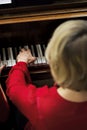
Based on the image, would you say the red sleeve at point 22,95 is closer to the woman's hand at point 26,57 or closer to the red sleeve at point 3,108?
the red sleeve at point 3,108

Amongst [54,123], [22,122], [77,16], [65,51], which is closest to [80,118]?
[54,123]

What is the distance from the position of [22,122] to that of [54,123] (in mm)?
601

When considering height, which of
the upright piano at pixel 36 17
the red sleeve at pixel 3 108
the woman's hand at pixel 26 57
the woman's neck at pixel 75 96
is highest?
the upright piano at pixel 36 17

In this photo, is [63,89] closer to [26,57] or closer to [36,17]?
[26,57]

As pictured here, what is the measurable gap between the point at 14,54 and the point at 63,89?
29.3 inches

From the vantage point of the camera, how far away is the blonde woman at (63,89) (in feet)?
3.62

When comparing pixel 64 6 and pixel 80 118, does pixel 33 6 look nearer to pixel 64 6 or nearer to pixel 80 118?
pixel 64 6

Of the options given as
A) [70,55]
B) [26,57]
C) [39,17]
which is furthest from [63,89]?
[39,17]

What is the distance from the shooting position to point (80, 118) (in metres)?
1.22

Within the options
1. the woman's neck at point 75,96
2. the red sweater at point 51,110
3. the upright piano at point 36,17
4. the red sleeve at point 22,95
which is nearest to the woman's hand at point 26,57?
the upright piano at point 36,17

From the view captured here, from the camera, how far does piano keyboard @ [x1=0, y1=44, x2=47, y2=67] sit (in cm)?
185

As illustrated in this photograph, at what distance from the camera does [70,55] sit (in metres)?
1.10

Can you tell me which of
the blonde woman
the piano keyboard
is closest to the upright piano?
the piano keyboard

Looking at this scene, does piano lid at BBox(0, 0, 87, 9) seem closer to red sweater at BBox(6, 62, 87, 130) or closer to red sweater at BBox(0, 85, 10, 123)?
red sweater at BBox(0, 85, 10, 123)
